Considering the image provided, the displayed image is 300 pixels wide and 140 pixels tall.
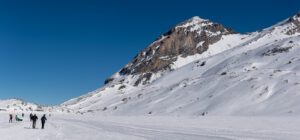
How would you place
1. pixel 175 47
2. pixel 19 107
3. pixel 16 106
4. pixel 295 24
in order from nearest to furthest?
1. pixel 19 107
2. pixel 16 106
3. pixel 295 24
4. pixel 175 47

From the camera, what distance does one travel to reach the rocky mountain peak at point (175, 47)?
148 metres

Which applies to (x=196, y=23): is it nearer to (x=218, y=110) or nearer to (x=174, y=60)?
(x=174, y=60)

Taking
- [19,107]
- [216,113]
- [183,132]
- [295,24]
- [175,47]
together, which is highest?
[295,24]

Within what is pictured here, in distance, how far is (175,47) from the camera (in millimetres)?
165000

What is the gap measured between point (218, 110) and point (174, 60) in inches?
4049

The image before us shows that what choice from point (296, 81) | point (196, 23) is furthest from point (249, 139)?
point (196, 23)

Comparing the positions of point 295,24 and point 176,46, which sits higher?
point 295,24

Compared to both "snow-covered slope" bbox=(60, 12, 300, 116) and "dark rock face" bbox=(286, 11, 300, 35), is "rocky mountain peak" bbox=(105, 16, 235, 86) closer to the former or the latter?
"snow-covered slope" bbox=(60, 12, 300, 116)

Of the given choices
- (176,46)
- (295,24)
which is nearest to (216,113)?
(176,46)

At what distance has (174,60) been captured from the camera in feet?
486

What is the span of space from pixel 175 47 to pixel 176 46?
4.52 ft

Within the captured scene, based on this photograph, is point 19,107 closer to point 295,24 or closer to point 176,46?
point 176,46

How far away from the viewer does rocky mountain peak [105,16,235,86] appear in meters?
148

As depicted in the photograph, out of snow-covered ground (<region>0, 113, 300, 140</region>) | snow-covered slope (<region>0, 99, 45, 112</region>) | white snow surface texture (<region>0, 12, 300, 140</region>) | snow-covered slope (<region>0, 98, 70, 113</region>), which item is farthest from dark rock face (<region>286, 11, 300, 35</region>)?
snow-covered ground (<region>0, 113, 300, 140</region>)
